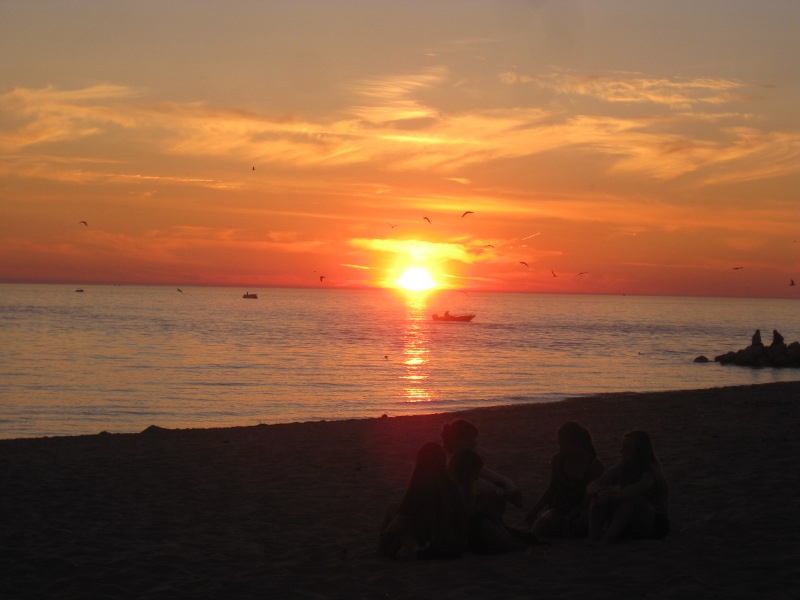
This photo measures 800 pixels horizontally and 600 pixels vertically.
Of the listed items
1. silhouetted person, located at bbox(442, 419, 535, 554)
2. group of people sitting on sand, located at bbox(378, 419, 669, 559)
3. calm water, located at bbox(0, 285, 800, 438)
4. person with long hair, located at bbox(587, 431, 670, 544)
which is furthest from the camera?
calm water, located at bbox(0, 285, 800, 438)

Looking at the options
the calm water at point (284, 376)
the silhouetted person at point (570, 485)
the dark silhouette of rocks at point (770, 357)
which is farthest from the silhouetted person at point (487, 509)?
the dark silhouette of rocks at point (770, 357)

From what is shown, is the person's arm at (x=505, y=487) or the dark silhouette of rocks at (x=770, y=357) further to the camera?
the dark silhouette of rocks at (x=770, y=357)

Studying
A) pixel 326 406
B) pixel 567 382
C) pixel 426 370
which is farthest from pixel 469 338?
pixel 326 406

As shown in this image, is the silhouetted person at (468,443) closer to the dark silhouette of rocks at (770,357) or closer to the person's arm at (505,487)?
the person's arm at (505,487)

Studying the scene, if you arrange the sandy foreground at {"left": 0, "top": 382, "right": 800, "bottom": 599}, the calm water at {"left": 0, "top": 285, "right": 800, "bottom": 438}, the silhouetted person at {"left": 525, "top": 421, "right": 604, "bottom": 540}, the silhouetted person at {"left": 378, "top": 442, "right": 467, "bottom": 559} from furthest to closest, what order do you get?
the calm water at {"left": 0, "top": 285, "right": 800, "bottom": 438}
the silhouetted person at {"left": 525, "top": 421, "right": 604, "bottom": 540}
the silhouetted person at {"left": 378, "top": 442, "right": 467, "bottom": 559}
the sandy foreground at {"left": 0, "top": 382, "right": 800, "bottom": 599}

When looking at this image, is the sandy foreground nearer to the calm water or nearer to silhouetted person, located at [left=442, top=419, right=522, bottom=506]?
silhouetted person, located at [left=442, top=419, right=522, bottom=506]

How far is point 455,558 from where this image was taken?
7684mm

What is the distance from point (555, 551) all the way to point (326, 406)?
74.3 feet

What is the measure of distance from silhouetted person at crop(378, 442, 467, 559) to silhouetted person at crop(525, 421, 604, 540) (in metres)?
1.19

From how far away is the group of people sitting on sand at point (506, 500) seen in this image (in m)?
7.59

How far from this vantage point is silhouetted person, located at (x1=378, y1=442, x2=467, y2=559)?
24.3ft

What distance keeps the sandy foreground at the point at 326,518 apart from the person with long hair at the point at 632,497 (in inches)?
7.4

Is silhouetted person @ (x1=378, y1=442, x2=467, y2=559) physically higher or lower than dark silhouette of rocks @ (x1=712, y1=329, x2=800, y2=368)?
lower

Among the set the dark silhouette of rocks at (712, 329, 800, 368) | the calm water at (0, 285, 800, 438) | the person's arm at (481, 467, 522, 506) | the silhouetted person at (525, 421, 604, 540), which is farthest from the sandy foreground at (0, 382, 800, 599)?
the dark silhouette of rocks at (712, 329, 800, 368)
